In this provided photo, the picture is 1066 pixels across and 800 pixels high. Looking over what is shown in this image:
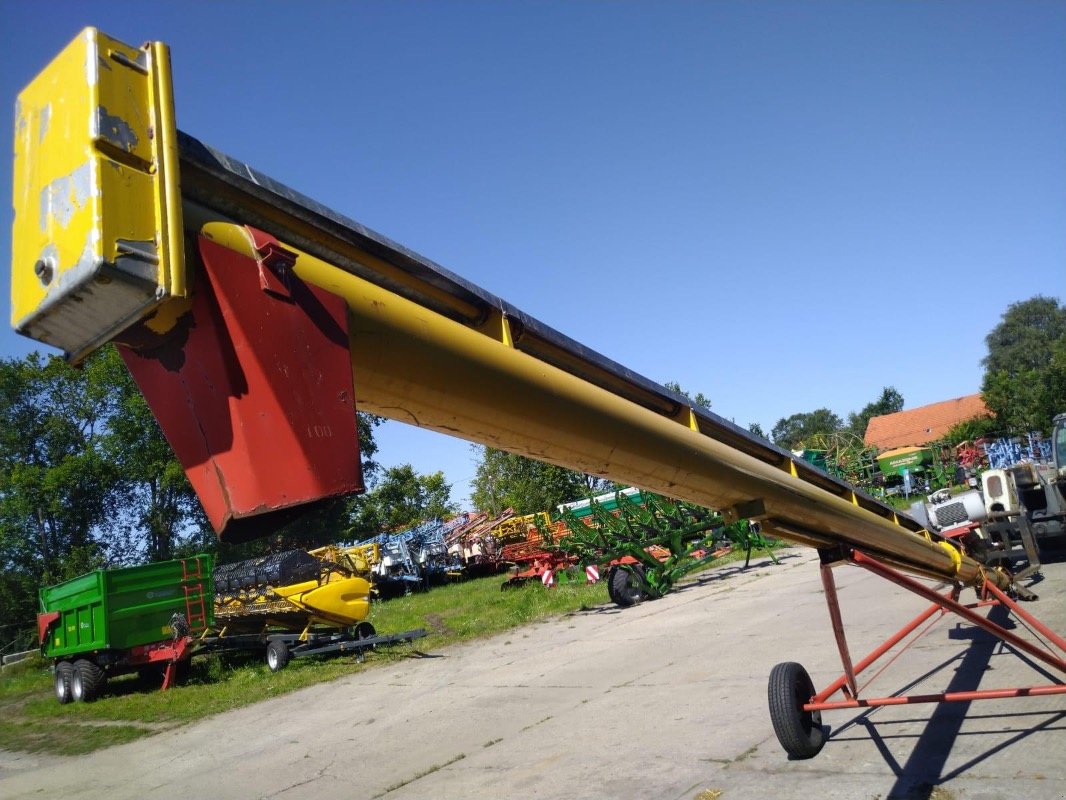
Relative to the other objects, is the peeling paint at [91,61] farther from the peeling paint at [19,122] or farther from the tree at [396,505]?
the tree at [396,505]

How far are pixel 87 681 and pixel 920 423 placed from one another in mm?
74082

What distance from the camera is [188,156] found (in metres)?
1.48

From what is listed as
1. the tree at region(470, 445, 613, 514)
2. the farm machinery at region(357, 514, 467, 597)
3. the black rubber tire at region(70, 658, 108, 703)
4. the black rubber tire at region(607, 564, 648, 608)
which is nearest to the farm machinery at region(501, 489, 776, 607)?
the black rubber tire at region(607, 564, 648, 608)

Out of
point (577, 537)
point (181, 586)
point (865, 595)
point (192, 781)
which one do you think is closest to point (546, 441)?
point (192, 781)

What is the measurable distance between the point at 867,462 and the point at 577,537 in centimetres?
1539

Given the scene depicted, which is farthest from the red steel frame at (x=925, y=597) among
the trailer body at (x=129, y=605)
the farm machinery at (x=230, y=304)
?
the trailer body at (x=129, y=605)

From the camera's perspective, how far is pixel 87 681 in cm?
1277

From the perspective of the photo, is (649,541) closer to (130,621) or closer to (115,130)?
(130,621)

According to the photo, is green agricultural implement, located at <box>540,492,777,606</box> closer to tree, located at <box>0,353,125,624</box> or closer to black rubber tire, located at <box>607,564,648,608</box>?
black rubber tire, located at <box>607,564,648,608</box>

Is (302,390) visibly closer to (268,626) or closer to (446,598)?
(268,626)

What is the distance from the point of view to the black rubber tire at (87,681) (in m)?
12.8

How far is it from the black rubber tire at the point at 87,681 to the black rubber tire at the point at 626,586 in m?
8.98

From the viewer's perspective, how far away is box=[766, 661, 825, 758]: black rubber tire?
174 inches

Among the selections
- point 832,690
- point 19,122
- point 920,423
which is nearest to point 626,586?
point 832,690
